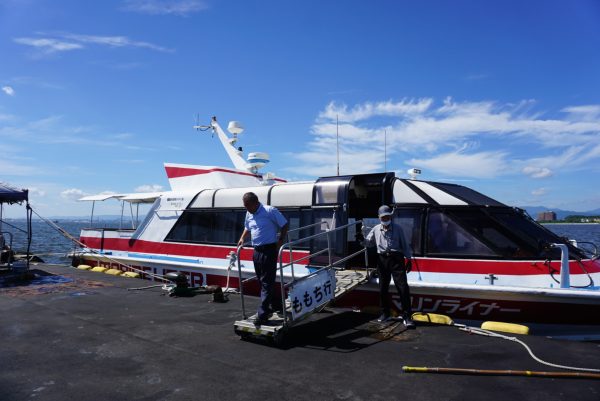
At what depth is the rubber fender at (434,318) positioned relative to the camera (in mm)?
6293

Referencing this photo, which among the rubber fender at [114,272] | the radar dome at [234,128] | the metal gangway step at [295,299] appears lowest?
the rubber fender at [114,272]

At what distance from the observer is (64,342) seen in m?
5.42

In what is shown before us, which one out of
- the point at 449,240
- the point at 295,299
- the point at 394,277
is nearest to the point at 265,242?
the point at 295,299

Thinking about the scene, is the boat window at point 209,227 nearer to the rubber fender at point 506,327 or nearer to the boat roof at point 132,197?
the boat roof at point 132,197

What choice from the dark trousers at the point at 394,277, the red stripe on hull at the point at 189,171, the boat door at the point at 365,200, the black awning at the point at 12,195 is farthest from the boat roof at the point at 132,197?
the dark trousers at the point at 394,277

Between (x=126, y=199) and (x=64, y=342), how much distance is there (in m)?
8.84

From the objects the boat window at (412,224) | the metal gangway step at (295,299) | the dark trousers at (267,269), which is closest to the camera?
the metal gangway step at (295,299)

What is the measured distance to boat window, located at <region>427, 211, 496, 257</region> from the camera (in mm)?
6867

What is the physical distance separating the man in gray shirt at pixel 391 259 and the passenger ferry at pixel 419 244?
575 mm

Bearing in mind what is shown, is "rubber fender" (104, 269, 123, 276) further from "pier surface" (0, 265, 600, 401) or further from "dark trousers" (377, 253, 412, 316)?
"dark trousers" (377, 253, 412, 316)

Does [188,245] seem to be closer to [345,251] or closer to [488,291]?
[345,251]

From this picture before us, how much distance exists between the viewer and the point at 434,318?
6363mm

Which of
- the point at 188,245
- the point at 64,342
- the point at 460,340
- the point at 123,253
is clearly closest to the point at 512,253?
the point at 460,340

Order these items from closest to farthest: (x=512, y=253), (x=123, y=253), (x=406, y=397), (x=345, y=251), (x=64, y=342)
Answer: (x=406, y=397)
(x=64, y=342)
(x=512, y=253)
(x=345, y=251)
(x=123, y=253)
